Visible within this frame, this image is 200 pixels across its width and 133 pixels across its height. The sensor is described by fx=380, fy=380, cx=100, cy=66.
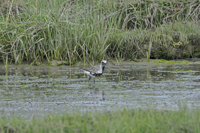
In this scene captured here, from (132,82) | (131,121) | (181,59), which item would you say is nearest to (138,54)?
(181,59)

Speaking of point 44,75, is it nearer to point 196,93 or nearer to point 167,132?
point 196,93

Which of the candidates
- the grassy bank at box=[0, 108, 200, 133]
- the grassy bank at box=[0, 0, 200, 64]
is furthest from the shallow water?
the grassy bank at box=[0, 0, 200, 64]

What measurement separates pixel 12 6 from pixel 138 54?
579cm

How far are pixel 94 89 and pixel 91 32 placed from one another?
18.5 ft

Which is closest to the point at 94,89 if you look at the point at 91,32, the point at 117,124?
the point at 117,124

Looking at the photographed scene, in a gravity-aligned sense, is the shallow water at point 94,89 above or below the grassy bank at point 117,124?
below

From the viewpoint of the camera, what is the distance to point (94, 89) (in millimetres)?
9570

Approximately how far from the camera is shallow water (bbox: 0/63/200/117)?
730 cm

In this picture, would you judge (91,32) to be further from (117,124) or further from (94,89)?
(117,124)

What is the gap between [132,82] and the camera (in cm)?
1052

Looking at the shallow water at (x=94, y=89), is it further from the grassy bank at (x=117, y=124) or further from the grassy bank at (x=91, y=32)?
the grassy bank at (x=91, y=32)

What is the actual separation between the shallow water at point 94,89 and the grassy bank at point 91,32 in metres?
1.07

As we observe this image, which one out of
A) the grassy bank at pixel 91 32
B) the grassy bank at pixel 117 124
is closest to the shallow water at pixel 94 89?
the grassy bank at pixel 117 124

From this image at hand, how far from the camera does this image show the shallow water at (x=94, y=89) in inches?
288
